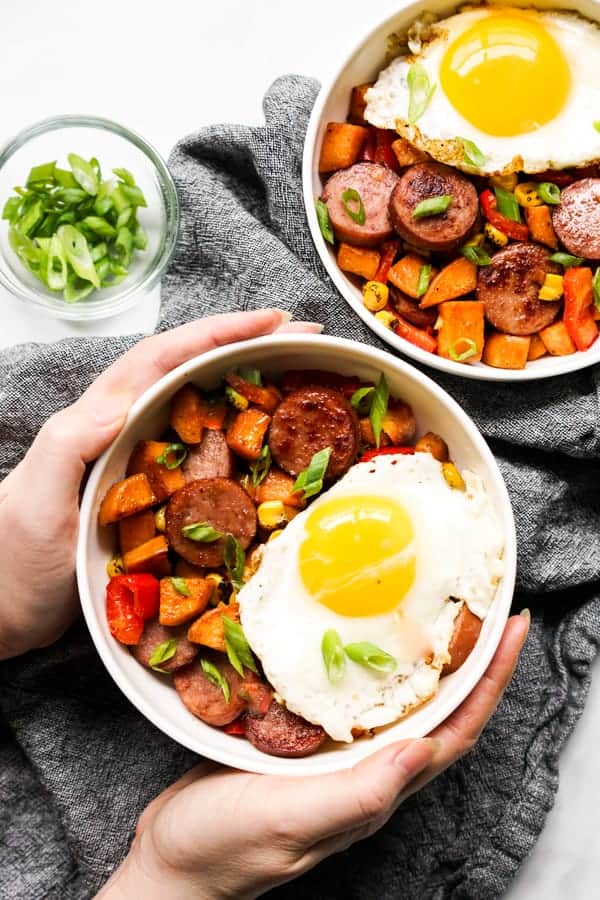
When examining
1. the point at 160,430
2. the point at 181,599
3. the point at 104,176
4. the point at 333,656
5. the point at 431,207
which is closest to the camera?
the point at 333,656

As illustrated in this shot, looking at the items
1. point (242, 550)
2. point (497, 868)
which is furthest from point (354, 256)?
point (497, 868)

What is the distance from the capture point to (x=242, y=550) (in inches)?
97.9

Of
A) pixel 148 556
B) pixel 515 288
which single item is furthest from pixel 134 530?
pixel 515 288

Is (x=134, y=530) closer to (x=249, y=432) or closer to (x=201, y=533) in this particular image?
(x=201, y=533)

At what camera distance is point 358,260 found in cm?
284

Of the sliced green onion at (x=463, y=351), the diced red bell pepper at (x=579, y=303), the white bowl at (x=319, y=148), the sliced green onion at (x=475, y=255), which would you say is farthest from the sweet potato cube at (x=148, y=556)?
the diced red bell pepper at (x=579, y=303)

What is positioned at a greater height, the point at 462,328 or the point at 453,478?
the point at 462,328

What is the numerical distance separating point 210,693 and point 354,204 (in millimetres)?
1399

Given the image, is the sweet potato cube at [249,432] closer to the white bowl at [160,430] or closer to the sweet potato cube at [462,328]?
the white bowl at [160,430]

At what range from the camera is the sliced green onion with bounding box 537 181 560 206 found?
2.77 meters

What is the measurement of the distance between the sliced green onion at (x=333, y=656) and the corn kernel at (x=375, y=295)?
3.14 feet

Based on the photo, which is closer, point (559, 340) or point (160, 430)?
point (160, 430)

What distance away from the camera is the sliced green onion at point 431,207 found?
2703 mm

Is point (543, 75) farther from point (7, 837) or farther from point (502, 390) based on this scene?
point (7, 837)
